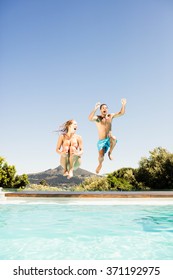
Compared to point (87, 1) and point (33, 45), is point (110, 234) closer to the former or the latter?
point (87, 1)

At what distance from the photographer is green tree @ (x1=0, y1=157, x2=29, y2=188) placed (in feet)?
57.9

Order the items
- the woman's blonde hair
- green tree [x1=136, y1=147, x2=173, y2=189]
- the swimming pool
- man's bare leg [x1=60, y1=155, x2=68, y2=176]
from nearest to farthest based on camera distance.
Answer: the swimming pool, man's bare leg [x1=60, y1=155, x2=68, y2=176], the woman's blonde hair, green tree [x1=136, y1=147, x2=173, y2=189]

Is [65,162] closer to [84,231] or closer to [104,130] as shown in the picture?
[104,130]

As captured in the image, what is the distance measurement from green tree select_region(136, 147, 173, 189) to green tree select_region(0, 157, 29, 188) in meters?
7.92

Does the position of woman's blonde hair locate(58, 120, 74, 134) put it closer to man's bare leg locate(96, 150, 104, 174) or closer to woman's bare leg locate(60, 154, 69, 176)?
woman's bare leg locate(60, 154, 69, 176)

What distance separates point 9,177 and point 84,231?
1344 cm

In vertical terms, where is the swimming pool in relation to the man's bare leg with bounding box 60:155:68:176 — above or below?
below

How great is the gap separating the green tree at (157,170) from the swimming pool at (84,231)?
13596mm

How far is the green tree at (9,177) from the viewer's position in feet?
57.9

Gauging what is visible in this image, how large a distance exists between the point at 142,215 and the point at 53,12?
24.2 feet

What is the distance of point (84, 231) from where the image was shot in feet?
17.0

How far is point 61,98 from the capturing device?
1408 centimetres

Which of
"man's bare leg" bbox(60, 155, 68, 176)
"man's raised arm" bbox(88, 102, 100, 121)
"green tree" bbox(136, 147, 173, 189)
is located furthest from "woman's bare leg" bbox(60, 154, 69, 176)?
"green tree" bbox(136, 147, 173, 189)
